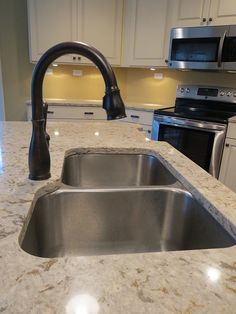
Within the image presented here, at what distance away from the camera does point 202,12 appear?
2508 mm

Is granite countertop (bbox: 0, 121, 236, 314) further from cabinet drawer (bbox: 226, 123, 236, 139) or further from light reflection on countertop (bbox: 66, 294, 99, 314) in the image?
cabinet drawer (bbox: 226, 123, 236, 139)

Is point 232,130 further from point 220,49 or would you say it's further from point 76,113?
point 76,113

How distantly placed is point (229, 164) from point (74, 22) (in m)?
2.35

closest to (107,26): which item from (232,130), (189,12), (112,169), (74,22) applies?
(74,22)

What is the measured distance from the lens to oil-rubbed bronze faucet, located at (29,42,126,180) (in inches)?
25.0

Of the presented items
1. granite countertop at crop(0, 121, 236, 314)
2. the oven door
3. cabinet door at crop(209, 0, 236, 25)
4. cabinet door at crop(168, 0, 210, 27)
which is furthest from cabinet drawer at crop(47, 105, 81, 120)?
granite countertop at crop(0, 121, 236, 314)

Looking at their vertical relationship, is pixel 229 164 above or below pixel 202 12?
below

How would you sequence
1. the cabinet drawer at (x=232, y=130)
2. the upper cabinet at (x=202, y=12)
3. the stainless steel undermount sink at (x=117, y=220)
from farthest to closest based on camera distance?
the upper cabinet at (x=202, y=12) → the cabinet drawer at (x=232, y=130) → the stainless steel undermount sink at (x=117, y=220)

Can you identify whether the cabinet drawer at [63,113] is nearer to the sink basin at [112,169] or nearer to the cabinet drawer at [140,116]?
the cabinet drawer at [140,116]

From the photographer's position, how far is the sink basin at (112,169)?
3.90ft

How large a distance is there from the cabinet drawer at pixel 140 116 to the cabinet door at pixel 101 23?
80 centimetres

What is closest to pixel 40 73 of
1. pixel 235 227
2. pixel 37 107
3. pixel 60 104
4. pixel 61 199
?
pixel 37 107

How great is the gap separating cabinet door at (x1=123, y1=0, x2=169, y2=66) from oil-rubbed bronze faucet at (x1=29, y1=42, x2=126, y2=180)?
8.11 feet

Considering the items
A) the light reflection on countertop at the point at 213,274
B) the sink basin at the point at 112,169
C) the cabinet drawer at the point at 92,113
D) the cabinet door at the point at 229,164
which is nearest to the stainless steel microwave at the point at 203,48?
the cabinet door at the point at 229,164
